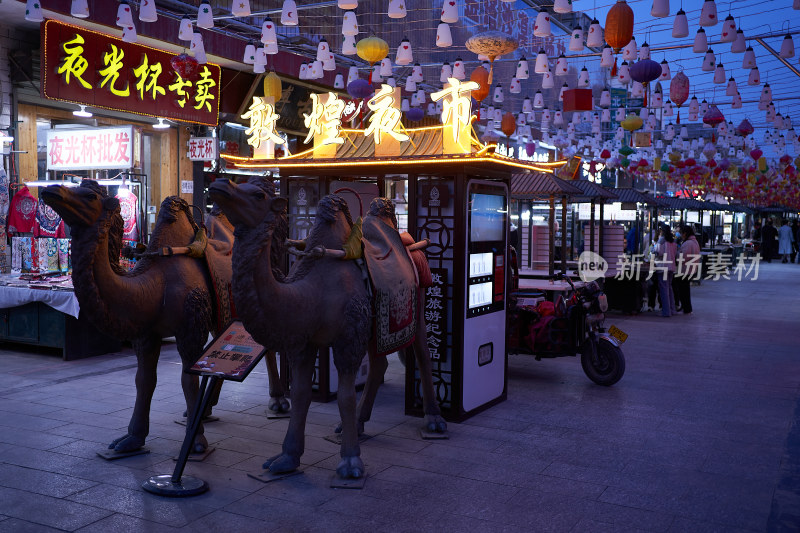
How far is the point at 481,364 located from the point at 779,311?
9.93 metres

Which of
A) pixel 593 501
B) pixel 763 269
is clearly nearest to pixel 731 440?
pixel 593 501

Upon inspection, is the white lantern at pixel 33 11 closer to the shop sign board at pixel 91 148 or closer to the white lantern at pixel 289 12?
the shop sign board at pixel 91 148

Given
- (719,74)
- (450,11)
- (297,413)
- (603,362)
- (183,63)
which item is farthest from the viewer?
(719,74)

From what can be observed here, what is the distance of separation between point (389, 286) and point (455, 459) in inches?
51.1

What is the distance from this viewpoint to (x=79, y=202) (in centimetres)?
423

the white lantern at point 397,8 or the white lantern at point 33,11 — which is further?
the white lantern at point 397,8

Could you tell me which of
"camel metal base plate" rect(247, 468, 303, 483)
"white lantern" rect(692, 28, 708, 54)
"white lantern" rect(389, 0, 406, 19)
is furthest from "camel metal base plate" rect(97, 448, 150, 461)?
"white lantern" rect(692, 28, 708, 54)

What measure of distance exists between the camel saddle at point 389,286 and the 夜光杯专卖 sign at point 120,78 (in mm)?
6228

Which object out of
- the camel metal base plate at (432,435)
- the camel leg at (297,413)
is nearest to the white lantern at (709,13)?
the camel metal base plate at (432,435)

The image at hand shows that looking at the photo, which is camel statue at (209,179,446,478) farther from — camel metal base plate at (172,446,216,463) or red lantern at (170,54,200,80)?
red lantern at (170,54,200,80)

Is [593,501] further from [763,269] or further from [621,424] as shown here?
[763,269]

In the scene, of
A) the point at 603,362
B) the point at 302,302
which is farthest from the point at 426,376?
the point at 603,362

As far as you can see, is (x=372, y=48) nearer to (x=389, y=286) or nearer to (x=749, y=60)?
(x=389, y=286)

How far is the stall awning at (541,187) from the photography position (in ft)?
36.7
